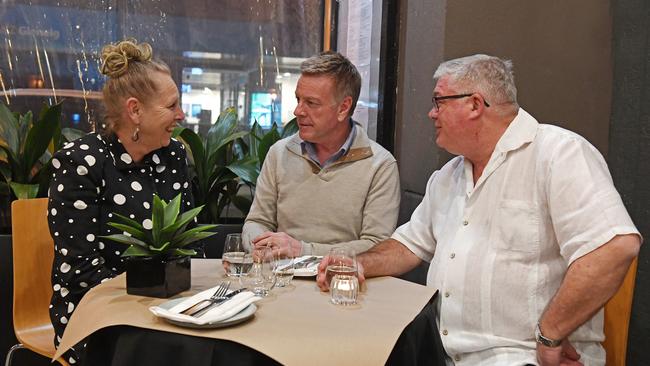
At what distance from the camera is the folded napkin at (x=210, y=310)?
1.46 metres

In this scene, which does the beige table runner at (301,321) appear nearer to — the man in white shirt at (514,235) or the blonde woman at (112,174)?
the man in white shirt at (514,235)

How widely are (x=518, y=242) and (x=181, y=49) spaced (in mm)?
3238

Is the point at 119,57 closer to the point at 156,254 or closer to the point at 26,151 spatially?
the point at 156,254

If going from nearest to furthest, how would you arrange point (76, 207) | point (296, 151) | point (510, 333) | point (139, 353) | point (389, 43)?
point (139, 353) → point (510, 333) → point (76, 207) → point (296, 151) → point (389, 43)

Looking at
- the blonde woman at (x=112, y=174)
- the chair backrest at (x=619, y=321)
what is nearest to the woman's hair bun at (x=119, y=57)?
the blonde woman at (x=112, y=174)

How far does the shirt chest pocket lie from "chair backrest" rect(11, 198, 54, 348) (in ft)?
5.72

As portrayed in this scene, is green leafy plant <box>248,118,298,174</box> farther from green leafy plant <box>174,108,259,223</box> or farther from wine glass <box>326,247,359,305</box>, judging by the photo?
wine glass <box>326,247,359,305</box>

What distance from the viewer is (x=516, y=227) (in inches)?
74.0

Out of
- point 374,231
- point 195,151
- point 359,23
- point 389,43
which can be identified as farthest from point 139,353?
point 359,23

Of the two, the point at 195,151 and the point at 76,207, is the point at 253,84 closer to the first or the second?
the point at 195,151

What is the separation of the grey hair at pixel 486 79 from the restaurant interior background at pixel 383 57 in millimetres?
820

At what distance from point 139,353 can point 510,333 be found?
1.04m

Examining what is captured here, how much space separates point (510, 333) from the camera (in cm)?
186

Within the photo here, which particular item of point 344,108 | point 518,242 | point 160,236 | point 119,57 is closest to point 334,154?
point 344,108
